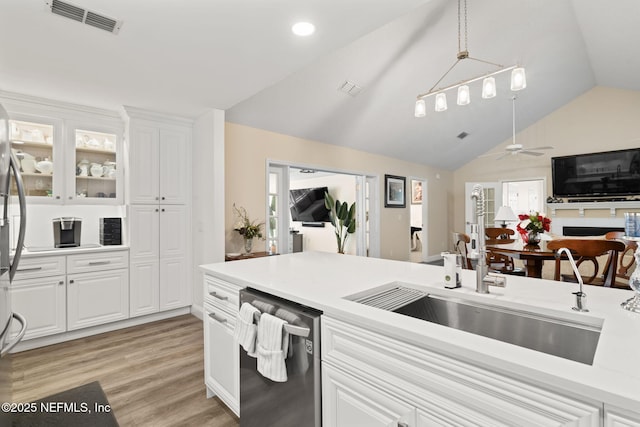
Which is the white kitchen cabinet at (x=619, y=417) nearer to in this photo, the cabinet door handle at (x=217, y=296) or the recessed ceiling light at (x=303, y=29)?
the cabinet door handle at (x=217, y=296)

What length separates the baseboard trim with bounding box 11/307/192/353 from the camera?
114 inches

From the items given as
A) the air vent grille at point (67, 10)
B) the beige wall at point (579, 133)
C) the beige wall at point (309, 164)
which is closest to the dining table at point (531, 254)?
the beige wall at point (309, 164)

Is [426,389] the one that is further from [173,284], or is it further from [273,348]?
[173,284]

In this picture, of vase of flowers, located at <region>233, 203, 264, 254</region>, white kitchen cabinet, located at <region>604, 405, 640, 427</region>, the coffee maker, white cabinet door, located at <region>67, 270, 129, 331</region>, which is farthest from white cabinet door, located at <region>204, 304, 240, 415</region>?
the coffee maker

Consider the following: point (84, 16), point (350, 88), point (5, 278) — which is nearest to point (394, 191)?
point (350, 88)

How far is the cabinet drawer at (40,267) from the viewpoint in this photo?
110 inches

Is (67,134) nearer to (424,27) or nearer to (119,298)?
A: (119,298)

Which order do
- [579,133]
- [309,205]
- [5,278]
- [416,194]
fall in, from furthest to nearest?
[416,194], [309,205], [579,133], [5,278]

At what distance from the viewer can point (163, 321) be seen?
11.8 ft

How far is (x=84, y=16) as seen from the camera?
190 cm

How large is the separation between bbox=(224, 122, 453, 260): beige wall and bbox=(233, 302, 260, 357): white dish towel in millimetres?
2429

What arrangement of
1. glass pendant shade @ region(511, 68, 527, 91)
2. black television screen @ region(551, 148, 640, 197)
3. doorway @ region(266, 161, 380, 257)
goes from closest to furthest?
1. glass pendant shade @ region(511, 68, 527, 91)
2. doorway @ region(266, 161, 380, 257)
3. black television screen @ region(551, 148, 640, 197)

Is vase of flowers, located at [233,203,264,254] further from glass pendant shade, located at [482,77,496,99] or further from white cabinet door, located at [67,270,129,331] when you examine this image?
glass pendant shade, located at [482,77,496,99]

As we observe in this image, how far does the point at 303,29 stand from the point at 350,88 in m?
1.96
